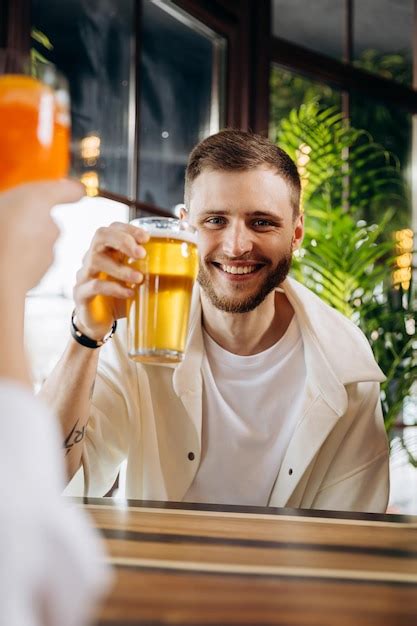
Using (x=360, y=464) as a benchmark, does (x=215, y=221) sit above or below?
above

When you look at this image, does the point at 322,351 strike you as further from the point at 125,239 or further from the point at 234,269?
the point at 125,239

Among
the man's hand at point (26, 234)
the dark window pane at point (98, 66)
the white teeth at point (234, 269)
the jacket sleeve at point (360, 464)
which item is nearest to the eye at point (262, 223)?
the white teeth at point (234, 269)

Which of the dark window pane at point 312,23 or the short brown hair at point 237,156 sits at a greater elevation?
the dark window pane at point 312,23

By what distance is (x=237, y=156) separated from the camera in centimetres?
212

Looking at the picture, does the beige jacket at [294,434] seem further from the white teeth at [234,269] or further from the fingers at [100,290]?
the fingers at [100,290]

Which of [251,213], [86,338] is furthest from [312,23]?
[86,338]

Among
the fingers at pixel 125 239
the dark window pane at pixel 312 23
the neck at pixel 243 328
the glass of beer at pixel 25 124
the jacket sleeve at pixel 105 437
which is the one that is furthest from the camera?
the dark window pane at pixel 312 23

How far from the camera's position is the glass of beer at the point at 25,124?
71 centimetres

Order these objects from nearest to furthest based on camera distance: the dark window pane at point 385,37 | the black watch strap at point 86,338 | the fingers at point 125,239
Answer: the fingers at point 125,239 < the black watch strap at point 86,338 < the dark window pane at point 385,37

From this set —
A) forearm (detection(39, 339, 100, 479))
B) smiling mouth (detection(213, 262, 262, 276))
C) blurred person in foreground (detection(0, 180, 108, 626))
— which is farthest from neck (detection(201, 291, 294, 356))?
blurred person in foreground (detection(0, 180, 108, 626))

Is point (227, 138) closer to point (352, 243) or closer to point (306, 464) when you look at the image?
point (306, 464)

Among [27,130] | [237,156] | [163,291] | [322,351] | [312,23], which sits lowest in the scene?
[322,351]

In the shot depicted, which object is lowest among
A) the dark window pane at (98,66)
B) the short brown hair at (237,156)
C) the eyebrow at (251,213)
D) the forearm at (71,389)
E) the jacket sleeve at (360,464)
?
the jacket sleeve at (360,464)

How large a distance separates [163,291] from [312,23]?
11.3 ft
